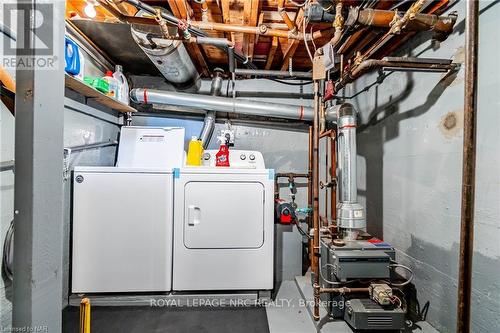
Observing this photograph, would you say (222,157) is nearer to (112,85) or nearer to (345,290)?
(112,85)

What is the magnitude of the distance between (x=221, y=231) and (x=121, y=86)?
5.75ft

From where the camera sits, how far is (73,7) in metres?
1.72

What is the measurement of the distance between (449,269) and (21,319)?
2152mm

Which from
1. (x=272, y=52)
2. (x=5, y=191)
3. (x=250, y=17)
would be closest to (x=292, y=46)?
(x=272, y=52)

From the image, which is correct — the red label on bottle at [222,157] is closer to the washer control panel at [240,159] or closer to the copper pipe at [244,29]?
the washer control panel at [240,159]

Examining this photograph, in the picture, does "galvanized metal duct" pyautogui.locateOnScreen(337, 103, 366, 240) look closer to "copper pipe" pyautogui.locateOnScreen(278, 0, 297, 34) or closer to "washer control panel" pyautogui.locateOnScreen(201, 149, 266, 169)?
"copper pipe" pyautogui.locateOnScreen(278, 0, 297, 34)

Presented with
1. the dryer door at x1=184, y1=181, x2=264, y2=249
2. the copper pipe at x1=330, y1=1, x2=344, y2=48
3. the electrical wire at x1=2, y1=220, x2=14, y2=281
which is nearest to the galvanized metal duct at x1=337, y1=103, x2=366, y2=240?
the copper pipe at x1=330, y1=1, x2=344, y2=48

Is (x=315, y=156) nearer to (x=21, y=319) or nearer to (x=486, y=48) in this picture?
(x=486, y=48)

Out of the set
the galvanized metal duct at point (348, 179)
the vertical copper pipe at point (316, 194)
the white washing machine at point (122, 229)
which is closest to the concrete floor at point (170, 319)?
the white washing machine at point (122, 229)

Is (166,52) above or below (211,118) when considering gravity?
above

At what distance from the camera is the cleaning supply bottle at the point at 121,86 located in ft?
7.32

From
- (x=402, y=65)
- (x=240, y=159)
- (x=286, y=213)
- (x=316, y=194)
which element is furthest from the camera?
(x=240, y=159)

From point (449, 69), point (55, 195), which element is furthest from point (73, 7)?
point (449, 69)

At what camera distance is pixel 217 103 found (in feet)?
8.06
